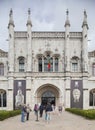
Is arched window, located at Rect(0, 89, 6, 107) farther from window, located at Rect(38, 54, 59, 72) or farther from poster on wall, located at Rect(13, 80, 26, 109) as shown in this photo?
window, located at Rect(38, 54, 59, 72)

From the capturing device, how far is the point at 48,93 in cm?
4809

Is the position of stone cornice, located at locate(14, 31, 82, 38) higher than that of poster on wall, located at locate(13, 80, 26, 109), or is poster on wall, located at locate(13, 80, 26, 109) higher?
stone cornice, located at locate(14, 31, 82, 38)

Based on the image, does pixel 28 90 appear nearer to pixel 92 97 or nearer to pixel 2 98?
pixel 2 98

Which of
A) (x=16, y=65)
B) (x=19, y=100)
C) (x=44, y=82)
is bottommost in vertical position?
(x=19, y=100)

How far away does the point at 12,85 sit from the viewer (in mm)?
45375

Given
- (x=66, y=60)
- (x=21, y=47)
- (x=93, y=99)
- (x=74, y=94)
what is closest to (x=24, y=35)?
(x=21, y=47)

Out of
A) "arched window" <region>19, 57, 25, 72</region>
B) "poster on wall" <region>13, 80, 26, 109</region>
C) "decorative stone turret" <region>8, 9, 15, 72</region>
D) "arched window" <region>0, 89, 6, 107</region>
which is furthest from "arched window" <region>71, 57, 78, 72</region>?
"arched window" <region>0, 89, 6, 107</region>

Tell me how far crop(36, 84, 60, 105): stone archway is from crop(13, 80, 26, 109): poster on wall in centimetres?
268

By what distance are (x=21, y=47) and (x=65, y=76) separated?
368 inches

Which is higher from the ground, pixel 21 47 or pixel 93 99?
pixel 21 47

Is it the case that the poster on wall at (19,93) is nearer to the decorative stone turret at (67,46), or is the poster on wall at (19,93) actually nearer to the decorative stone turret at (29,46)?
the decorative stone turret at (29,46)

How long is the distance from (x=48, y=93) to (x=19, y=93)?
5.73 meters

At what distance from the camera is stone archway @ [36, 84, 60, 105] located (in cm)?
4652

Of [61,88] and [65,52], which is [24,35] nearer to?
[65,52]
